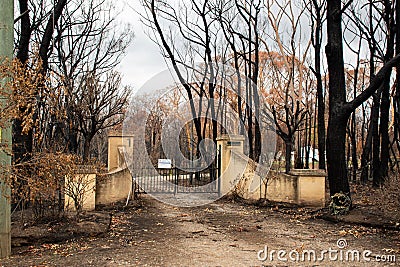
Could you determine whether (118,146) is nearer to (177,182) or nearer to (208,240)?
(177,182)

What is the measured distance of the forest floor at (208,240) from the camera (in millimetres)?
6074

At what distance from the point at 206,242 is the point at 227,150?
21.8 feet

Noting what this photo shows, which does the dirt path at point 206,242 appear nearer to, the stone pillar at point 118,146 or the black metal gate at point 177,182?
the black metal gate at point 177,182

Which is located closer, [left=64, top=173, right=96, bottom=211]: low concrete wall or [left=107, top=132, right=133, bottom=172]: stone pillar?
[left=64, top=173, right=96, bottom=211]: low concrete wall

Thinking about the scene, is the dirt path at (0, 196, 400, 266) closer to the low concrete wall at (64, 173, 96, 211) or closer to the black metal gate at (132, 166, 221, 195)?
the low concrete wall at (64, 173, 96, 211)

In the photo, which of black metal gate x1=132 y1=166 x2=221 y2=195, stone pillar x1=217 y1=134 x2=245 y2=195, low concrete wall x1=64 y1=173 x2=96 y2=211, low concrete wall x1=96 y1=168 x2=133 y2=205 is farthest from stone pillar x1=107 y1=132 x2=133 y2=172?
low concrete wall x1=64 y1=173 x2=96 y2=211

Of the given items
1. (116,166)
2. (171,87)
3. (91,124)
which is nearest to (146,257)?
(116,166)

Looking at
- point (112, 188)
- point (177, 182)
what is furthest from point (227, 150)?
point (112, 188)

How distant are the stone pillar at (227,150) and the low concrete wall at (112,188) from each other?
3.27m

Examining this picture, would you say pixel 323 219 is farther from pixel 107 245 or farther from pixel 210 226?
pixel 107 245

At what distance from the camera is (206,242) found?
7398mm

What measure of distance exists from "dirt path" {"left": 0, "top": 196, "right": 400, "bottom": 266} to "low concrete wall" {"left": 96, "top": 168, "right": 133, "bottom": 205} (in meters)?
0.58

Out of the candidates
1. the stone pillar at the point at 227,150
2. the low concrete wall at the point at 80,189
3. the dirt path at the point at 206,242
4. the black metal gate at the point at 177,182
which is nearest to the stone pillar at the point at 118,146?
the black metal gate at the point at 177,182

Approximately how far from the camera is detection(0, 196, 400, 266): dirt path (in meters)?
6.03
